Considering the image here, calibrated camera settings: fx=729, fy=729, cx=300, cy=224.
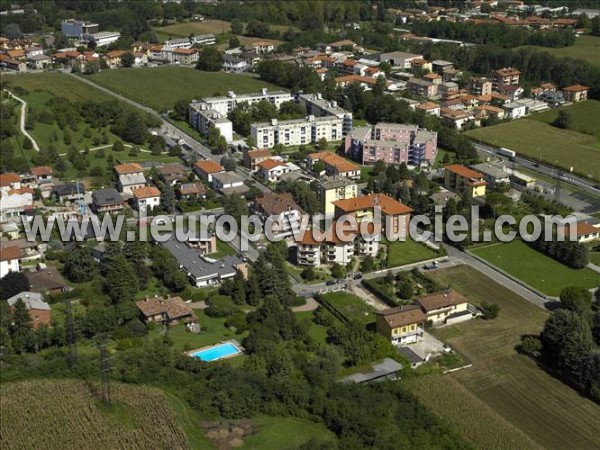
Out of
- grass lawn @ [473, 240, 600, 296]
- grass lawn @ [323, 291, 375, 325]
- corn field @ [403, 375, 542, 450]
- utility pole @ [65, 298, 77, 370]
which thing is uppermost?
utility pole @ [65, 298, 77, 370]

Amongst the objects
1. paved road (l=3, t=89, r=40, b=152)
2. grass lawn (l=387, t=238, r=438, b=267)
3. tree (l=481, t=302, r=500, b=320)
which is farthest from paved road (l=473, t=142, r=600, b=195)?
paved road (l=3, t=89, r=40, b=152)

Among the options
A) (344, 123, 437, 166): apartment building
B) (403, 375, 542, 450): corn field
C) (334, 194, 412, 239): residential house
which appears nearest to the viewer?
(403, 375, 542, 450): corn field

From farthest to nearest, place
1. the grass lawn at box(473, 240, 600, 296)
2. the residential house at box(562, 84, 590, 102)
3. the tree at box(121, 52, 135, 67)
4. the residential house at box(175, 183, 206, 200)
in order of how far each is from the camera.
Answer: the tree at box(121, 52, 135, 67) < the residential house at box(562, 84, 590, 102) < the residential house at box(175, 183, 206, 200) < the grass lawn at box(473, 240, 600, 296)

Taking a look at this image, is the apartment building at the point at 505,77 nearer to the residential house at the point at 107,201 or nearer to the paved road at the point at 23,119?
the residential house at the point at 107,201

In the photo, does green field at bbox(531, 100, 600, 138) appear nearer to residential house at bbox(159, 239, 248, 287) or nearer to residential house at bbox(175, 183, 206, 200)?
residential house at bbox(175, 183, 206, 200)

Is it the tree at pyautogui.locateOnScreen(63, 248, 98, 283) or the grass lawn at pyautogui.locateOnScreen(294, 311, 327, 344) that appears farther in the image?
the tree at pyautogui.locateOnScreen(63, 248, 98, 283)

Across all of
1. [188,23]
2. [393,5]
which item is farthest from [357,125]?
[393,5]
